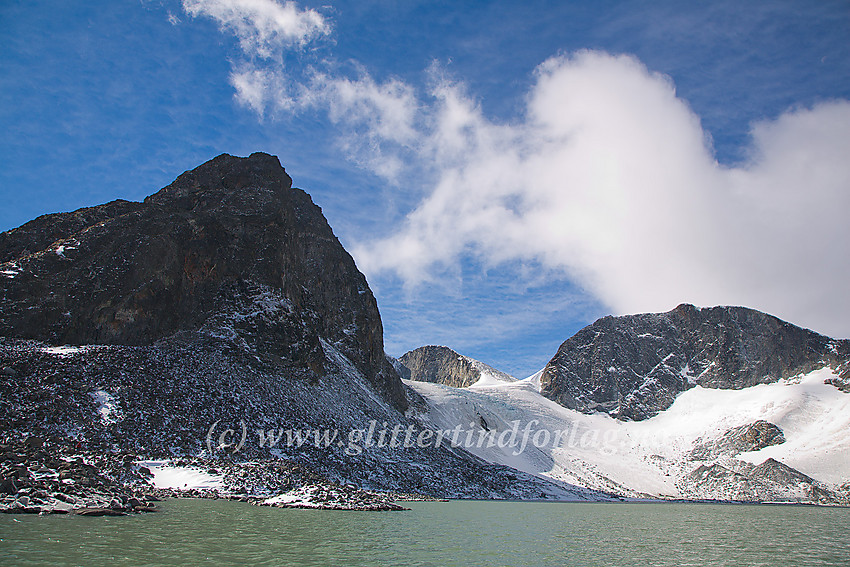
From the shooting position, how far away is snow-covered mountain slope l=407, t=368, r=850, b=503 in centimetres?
8944

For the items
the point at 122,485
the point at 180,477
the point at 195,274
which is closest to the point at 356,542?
the point at 122,485

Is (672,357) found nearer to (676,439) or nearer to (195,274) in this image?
(676,439)

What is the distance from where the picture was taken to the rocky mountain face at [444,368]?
166913 millimetres

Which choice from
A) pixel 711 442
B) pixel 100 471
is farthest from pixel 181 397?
pixel 711 442

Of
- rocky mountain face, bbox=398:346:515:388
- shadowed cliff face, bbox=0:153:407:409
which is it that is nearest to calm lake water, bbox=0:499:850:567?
shadowed cliff face, bbox=0:153:407:409

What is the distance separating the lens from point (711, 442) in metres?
110

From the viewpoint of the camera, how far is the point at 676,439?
117250mm

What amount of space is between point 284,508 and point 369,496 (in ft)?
32.3

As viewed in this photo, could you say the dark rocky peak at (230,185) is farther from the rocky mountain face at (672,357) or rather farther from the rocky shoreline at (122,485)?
the rocky mountain face at (672,357)

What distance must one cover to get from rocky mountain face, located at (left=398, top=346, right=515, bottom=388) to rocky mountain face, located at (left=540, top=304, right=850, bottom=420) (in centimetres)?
2270

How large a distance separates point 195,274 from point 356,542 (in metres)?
49.9

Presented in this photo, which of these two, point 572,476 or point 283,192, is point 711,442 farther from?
point 283,192

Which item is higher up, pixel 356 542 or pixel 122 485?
pixel 356 542

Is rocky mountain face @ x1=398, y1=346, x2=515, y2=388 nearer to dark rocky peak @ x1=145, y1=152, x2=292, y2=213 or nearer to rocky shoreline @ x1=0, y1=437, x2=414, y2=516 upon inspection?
dark rocky peak @ x1=145, y1=152, x2=292, y2=213
